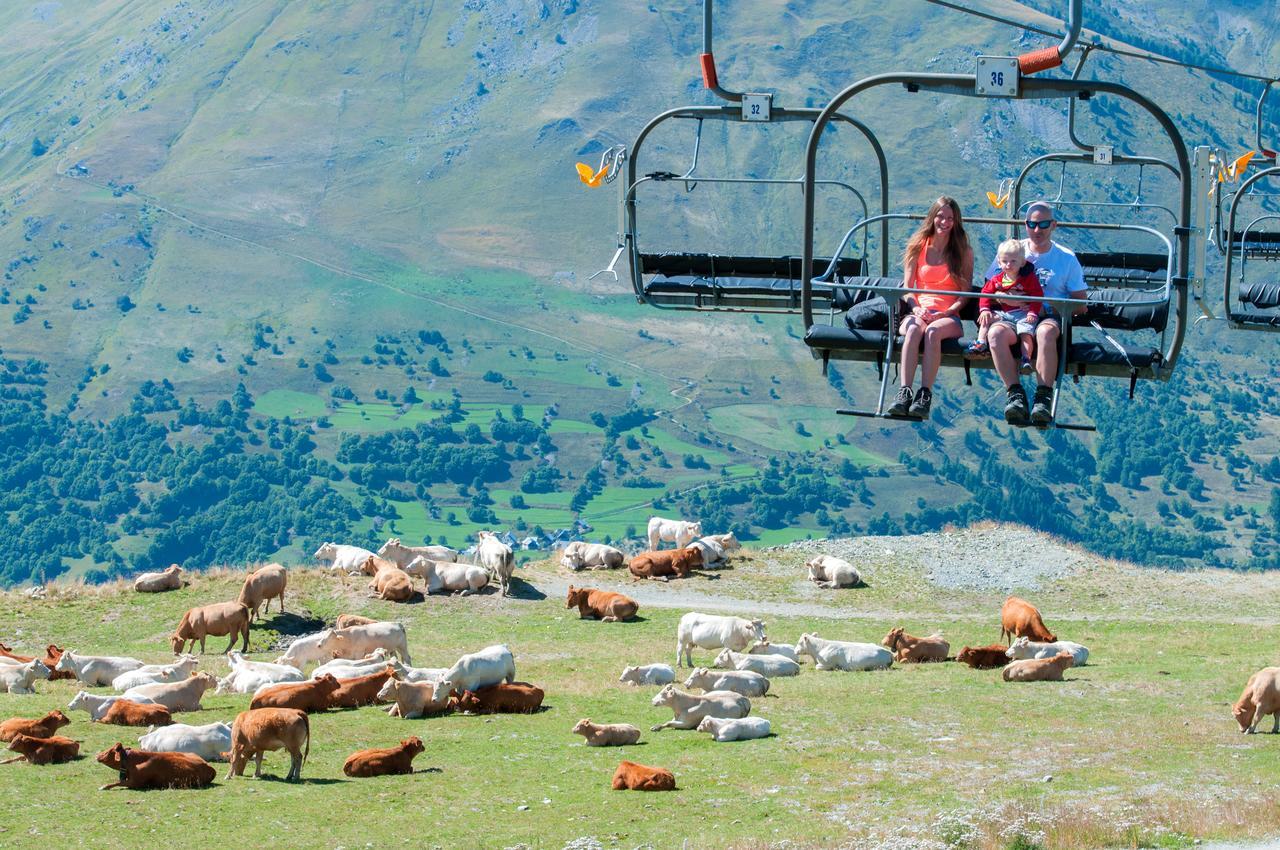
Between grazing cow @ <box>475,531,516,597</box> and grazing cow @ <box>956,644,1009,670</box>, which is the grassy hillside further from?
grazing cow @ <box>475,531,516,597</box>

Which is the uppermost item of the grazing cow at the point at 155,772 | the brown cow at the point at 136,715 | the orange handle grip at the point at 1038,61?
the orange handle grip at the point at 1038,61

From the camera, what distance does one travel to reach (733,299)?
20.6m

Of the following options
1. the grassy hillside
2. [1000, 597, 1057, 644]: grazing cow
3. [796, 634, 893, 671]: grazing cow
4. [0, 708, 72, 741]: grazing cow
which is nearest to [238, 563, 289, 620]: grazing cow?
the grassy hillside

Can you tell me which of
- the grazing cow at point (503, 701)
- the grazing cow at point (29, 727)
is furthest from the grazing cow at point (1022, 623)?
the grazing cow at point (29, 727)

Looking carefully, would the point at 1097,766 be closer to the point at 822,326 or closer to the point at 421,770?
the point at 822,326

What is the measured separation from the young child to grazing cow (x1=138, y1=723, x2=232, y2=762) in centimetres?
792

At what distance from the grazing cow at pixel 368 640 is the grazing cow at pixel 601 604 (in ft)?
16.5

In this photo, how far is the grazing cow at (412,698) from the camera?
68.4 ft

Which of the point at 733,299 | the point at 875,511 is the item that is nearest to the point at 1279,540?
the point at 875,511

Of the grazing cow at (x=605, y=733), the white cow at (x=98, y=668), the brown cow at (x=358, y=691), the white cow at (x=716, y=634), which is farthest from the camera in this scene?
the white cow at (x=716, y=634)

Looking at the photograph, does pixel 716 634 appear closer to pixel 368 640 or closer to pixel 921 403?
pixel 368 640

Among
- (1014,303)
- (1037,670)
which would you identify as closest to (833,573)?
(1037,670)

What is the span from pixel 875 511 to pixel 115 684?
171 meters

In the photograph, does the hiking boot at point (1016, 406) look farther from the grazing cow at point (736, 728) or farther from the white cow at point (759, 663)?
the white cow at point (759, 663)
